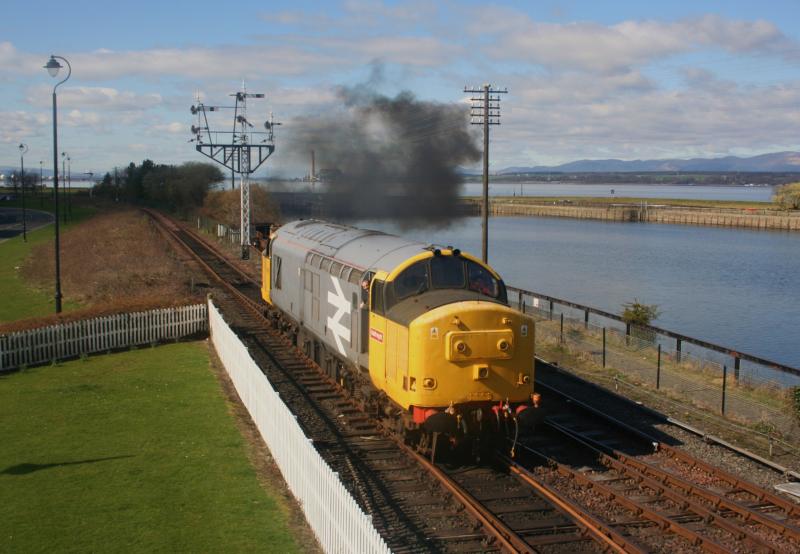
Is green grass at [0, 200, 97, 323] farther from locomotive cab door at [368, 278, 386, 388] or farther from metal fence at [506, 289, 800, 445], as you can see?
locomotive cab door at [368, 278, 386, 388]

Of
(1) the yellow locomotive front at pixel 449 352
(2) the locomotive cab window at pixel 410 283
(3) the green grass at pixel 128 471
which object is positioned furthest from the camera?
(2) the locomotive cab window at pixel 410 283

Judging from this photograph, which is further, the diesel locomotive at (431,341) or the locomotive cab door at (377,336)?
the locomotive cab door at (377,336)

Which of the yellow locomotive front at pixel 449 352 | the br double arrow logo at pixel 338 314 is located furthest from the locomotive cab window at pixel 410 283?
the br double arrow logo at pixel 338 314

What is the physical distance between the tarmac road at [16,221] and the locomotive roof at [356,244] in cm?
5295

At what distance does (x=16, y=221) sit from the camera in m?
88.9

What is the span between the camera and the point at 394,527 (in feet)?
37.8

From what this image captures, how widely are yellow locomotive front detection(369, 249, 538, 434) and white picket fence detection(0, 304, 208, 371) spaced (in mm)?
13754

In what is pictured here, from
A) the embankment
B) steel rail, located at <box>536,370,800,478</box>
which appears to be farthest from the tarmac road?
the embankment

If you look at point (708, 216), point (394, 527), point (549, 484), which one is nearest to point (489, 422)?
point (549, 484)

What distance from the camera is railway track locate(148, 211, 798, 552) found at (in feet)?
36.8

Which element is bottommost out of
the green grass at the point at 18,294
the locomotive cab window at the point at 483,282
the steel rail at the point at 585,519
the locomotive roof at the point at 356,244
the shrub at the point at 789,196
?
the steel rail at the point at 585,519

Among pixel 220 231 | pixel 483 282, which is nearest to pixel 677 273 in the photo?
pixel 220 231

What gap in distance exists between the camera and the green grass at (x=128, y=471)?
1116 centimetres

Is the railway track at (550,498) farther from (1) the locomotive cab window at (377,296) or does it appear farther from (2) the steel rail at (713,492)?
(1) the locomotive cab window at (377,296)
